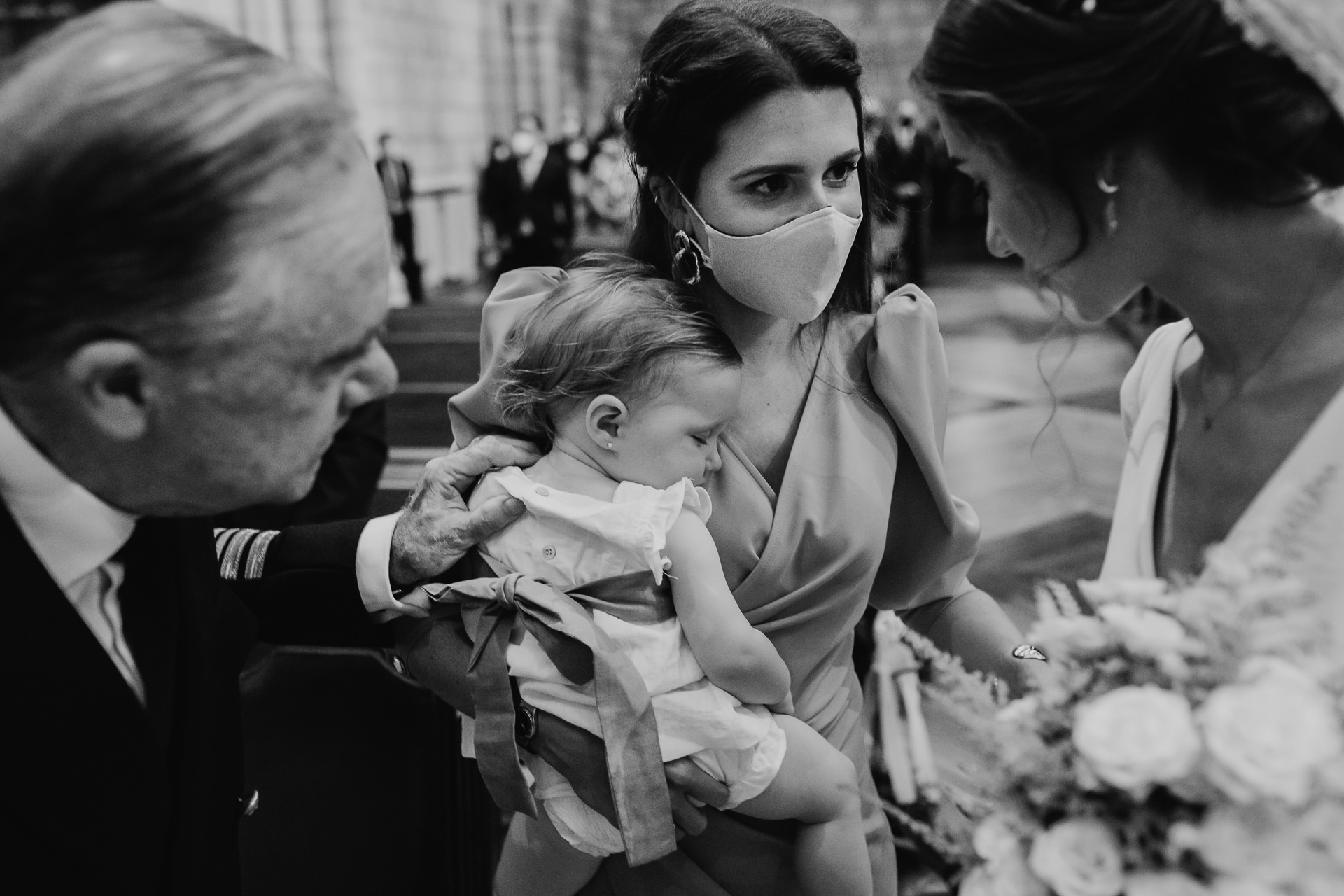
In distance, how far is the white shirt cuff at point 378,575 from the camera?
1.38 meters

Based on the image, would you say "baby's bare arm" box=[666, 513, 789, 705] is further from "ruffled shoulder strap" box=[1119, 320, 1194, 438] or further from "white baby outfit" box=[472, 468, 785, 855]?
"ruffled shoulder strap" box=[1119, 320, 1194, 438]

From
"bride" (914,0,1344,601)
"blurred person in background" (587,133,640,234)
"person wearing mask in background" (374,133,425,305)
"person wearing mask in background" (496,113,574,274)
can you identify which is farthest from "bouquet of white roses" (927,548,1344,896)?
"blurred person in background" (587,133,640,234)

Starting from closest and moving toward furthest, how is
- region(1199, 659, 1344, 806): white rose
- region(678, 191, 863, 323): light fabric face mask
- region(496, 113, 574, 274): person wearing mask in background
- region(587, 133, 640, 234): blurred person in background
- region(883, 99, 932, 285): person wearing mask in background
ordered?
1. region(1199, 659, 1344, 806): white rose
2. region(678, 191, 863, 323): light fabric face mask
3. region(883, 99, 932, 285): person wearing mask in background
4. region(496, 113, 574, 274): person wearing mask in background
5. region(587, 133, 640, 234): blurred person in background

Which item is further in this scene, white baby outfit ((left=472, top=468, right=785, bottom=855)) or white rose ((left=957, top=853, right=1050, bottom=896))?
white baby outfit ((left=472, top=468, right=785, bottom=855))

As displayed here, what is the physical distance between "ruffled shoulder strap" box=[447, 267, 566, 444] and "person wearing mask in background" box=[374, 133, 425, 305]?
9.73 m

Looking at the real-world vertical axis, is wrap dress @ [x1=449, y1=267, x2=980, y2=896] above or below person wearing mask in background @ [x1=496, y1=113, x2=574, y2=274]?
above

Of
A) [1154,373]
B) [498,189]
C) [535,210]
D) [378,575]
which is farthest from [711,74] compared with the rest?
[498,189]

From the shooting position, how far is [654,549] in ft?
4.01

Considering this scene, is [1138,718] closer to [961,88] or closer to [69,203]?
[961,88]

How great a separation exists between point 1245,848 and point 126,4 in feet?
3.31

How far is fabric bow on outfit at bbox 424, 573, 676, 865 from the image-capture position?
123cm

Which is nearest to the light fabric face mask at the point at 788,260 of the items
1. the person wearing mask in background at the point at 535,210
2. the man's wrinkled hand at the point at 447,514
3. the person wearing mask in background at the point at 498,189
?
the man's wrinkled hand at the point at 447,514

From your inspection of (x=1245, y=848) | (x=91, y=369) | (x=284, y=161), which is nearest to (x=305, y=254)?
(x=284, y=161)

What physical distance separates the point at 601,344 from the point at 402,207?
10.9 metres
